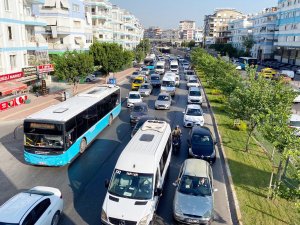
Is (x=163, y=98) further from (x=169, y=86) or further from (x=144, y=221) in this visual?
(x=144, y=221)

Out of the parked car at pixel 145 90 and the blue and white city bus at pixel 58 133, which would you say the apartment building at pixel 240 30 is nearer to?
the parked car at pixel 145 90

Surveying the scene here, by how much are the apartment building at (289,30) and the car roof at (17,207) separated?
70014mm

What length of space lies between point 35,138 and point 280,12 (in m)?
81.3

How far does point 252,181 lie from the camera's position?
49.1 feet

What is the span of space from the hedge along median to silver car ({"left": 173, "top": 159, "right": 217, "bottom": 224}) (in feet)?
5.28

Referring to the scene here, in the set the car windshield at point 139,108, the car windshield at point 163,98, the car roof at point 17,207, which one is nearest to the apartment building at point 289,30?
the car windshield at point 163,98

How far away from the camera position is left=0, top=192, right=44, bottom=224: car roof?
922 centimetres

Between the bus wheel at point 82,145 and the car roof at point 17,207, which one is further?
the bus wheel at point 82,145

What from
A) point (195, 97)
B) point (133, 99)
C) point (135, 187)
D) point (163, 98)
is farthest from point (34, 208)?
point (195, 97)

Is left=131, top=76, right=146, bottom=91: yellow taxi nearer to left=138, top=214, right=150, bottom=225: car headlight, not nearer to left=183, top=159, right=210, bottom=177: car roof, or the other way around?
left=183, top=159, right=210, bottom=177: car roof

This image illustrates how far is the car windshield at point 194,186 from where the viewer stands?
12.2 metres

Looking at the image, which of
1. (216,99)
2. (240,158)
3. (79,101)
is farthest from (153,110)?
(240,158)

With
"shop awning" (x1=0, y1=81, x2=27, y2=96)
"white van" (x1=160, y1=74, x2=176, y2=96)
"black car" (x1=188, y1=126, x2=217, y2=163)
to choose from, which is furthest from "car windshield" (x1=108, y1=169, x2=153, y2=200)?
"white van" (x1=160, y1=74, x2=176, y2=96)

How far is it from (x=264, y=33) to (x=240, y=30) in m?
27.3
